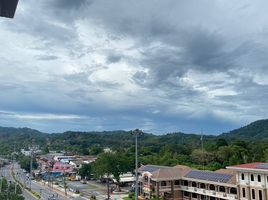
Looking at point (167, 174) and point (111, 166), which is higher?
point (111, 166)

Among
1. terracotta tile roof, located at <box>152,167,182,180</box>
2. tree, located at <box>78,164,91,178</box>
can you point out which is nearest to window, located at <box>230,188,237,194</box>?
terracotta tile roof, located at <box>152,167,182,180</box>

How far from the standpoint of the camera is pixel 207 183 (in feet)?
169

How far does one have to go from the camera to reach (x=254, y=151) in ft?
292

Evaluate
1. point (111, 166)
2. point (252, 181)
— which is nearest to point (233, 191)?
point (252, 181)

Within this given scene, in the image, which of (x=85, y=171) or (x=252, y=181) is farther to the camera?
(x=85, y=171)

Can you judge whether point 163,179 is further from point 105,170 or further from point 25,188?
point 25,188

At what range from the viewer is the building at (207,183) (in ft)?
139

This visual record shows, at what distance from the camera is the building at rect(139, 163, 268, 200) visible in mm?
42375

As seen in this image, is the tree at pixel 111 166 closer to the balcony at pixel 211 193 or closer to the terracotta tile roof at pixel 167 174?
the terracotta tile roof at pixel 167 174

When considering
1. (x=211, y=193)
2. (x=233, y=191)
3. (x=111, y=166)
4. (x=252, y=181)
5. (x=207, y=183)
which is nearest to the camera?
(x=252, y=181)

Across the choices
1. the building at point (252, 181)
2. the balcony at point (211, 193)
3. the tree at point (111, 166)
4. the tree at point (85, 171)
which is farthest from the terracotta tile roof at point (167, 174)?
the tree at point (85, 171)

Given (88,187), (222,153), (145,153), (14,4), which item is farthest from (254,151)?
(14,4)

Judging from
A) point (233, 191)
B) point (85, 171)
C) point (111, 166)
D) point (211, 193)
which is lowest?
point (211, 193)

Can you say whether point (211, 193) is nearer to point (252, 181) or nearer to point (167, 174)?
point (167, 174)
